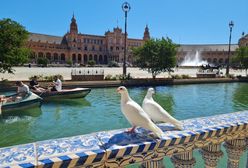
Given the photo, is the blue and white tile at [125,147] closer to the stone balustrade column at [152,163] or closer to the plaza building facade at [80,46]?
the stone balustrade column at [152,163]

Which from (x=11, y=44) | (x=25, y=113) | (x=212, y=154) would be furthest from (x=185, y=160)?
(x=11, y=44)

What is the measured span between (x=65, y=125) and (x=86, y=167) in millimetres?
10033

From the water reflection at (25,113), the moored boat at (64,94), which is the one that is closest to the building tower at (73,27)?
the moored boat at (64,94)

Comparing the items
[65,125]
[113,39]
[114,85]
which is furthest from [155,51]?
[113,39]

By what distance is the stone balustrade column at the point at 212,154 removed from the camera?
2375 millimetres

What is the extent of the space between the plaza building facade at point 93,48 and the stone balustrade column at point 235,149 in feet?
347

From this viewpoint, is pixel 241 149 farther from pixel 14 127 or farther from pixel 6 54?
pixel 6 54

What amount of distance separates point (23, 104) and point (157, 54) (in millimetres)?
20730

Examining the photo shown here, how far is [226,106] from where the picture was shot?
16.9 m

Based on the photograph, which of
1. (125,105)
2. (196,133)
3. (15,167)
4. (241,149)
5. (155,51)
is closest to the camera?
(15,167)

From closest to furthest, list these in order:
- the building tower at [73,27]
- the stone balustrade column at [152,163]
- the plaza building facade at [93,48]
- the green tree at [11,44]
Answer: the stone balustrade column at [152,163] → the green tree at [11,44] → the plaza building facade at [93,48] → the building tower at [73,27]

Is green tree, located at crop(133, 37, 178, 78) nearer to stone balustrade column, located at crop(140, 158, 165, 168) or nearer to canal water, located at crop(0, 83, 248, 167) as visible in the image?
canal water, located at crop(0, 83, 248, 167)

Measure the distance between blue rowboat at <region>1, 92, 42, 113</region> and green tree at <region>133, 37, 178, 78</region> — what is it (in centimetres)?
1965

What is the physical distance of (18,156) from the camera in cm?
165
